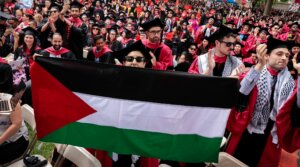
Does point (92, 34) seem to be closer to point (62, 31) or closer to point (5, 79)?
point (62, 31)

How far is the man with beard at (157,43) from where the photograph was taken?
16.1 feet

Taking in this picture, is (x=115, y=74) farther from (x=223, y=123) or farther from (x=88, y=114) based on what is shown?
(x=223, y=123)

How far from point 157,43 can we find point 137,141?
8.35 ft

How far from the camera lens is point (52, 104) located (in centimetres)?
281

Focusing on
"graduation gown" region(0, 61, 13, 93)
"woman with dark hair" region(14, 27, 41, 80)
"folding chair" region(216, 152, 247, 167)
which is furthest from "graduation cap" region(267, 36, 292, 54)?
"woman with dark hair" region(14, 27, 41, 80)

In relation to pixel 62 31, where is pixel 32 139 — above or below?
below

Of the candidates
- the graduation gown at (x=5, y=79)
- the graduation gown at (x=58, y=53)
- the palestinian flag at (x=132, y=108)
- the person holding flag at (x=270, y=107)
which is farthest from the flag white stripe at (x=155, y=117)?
the graduation gown at (x=58, y=53)

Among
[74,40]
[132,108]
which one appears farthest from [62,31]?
[132,108]

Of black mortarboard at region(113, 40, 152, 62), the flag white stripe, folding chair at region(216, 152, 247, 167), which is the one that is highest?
black mortarboard at region(113, 40, 152, 62)

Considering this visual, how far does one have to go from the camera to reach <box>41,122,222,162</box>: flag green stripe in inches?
111

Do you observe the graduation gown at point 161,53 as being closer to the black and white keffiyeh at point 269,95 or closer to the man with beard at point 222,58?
the man with beard at point 222,58

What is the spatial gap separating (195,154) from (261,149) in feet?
3.53

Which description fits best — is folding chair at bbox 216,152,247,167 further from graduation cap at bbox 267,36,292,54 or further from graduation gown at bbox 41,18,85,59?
graduation gown at bbox 41,18,85,59

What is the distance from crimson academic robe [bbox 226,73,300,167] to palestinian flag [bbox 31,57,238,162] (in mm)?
592
